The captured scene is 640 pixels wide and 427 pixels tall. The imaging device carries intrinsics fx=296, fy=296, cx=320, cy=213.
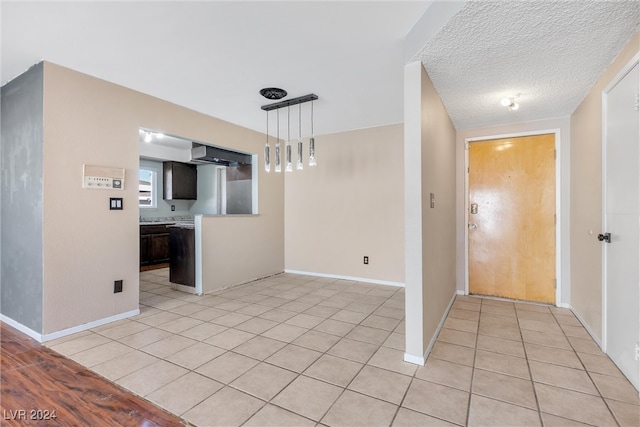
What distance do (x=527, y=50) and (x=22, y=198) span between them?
4.41 metres

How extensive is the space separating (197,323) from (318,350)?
1359 mm

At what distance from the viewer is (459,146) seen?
13.4 ft

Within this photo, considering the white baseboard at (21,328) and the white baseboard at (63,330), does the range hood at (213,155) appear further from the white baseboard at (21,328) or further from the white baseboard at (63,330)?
the white baseboard at (21,328)

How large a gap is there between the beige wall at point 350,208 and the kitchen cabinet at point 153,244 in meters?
2.67

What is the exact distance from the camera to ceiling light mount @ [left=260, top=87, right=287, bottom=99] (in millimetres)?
3159

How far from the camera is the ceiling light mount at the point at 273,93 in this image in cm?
316

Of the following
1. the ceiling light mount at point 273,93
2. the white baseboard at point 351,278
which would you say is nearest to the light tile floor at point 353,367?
the white baseboard at point 351,278

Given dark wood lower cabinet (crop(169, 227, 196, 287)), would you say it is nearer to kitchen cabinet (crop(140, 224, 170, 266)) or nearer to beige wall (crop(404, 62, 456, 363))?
kitchen cabinet (crop(140, 224, 170, 266))

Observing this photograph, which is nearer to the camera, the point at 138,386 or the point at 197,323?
the point at 138,386

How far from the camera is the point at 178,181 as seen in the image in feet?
21.9

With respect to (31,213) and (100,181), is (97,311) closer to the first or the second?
(31,213)

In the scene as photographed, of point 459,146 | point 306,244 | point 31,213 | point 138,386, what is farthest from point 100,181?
point 459,146

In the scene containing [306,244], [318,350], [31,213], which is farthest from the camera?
[306,244]

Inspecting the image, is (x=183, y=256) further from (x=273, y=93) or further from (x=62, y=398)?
(x=273, y=93)
